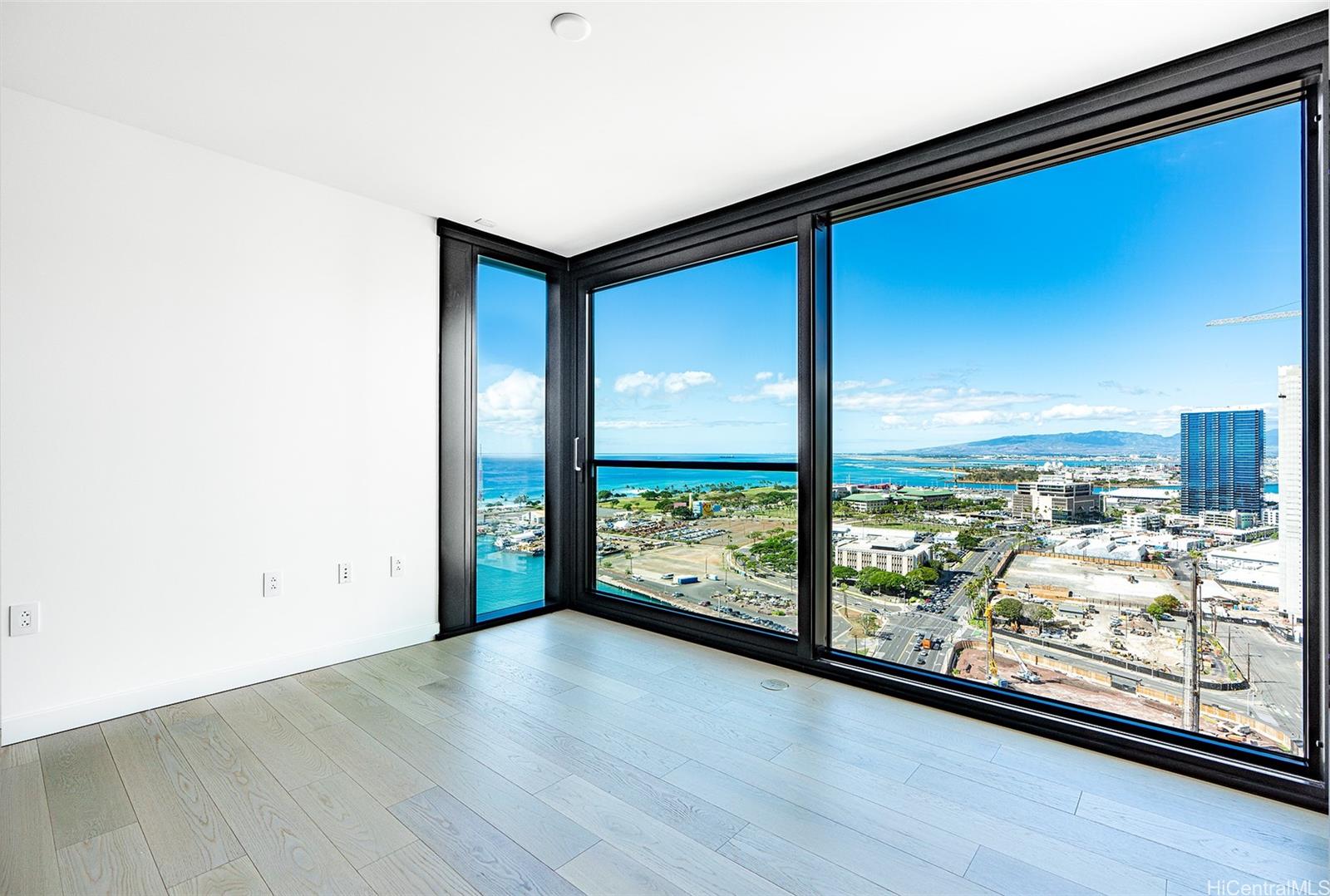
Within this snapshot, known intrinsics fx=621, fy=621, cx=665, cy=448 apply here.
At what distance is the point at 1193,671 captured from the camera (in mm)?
2186

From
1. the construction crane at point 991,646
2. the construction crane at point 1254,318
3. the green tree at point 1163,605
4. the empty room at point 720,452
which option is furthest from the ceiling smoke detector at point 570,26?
the green tree at point 1163,605

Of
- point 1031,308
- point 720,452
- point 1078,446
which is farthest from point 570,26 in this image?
point 1078,446

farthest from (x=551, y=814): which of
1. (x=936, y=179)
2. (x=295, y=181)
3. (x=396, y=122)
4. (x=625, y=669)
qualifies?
(x=295, y=181)

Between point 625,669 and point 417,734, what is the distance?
1.06 m

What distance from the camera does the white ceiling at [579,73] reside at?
6.32 ft

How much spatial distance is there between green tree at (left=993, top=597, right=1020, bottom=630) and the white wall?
3.00m

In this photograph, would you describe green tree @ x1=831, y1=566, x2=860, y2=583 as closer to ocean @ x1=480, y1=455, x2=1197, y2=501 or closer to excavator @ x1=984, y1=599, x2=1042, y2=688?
ocean @ x1=480, y1=455, x2=1197, y2=501

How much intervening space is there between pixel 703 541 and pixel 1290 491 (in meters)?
2.58

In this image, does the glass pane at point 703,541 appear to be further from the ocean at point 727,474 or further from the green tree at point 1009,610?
the green tree at point 1009,610

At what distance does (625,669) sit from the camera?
3.15m

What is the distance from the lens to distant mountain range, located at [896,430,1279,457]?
2264 mm

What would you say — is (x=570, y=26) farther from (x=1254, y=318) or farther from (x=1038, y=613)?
(x=1038, y=613)

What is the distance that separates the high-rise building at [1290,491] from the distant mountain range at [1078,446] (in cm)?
4

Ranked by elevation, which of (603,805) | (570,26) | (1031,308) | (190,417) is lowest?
(603,805)
